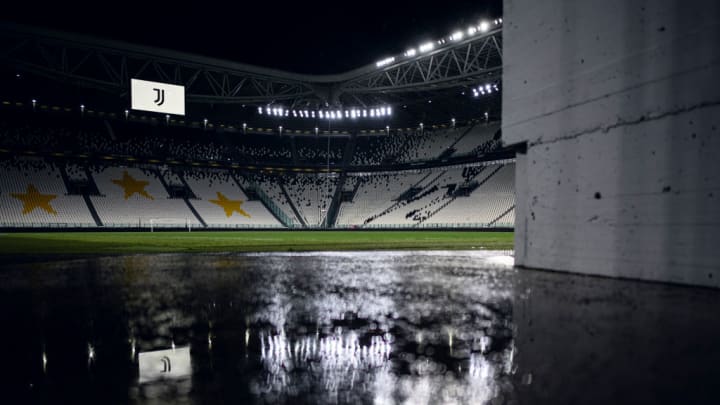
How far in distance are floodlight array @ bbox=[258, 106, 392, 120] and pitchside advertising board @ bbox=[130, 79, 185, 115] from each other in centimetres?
2133

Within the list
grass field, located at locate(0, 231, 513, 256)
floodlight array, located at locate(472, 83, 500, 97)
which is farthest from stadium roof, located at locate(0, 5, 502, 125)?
grass field, located at locate(0, 231, 513, 256)

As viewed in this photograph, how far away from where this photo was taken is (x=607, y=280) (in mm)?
6793

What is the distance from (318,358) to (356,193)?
5119 centimetres

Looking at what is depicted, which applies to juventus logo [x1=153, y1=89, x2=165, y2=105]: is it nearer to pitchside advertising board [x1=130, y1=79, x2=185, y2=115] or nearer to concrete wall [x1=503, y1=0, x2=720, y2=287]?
pitchside advertising board [x1=130, y1=79, x2=185, y2=115]

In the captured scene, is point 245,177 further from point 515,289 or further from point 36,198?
point 515,289

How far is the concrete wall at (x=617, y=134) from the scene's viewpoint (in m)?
6.00

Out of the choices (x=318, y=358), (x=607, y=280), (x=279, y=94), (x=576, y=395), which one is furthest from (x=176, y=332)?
(x=279, y=94)

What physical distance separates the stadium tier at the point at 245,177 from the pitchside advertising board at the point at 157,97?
16.6 metres

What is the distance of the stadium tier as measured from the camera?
40.2m

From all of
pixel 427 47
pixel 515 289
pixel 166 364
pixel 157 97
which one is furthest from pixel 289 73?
pixel 166 364

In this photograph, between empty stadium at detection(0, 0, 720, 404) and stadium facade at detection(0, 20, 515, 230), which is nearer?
empty stadium at detection(0, 0, 720, 404)

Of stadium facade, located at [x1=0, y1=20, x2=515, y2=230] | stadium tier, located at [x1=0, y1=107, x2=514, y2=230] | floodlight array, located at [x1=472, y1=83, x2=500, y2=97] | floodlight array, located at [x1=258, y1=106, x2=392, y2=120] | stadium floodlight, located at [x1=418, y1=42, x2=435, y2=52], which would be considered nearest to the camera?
stadium floodlight, located at [x1=418, y1=42, x2=435, y2=52]

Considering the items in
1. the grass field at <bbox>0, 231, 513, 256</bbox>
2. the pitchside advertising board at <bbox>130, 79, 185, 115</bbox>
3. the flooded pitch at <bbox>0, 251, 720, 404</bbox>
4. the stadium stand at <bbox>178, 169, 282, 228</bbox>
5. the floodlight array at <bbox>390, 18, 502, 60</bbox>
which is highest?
the floodlight array at <bbox>390, 18, 502, 60</bbox>

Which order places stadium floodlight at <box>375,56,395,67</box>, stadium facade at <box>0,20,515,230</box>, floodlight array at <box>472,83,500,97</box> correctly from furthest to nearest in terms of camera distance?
floodlight array at <box>472,83,500,97</box>
stadium facade at <box>0,20,515,230</box>
stadium floodlight at <box>375,56,395,67</box>
